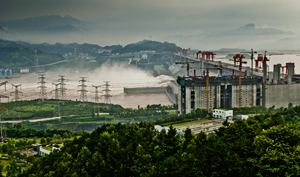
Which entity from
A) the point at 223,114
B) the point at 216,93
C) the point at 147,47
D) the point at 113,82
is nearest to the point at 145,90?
the point at 113,82

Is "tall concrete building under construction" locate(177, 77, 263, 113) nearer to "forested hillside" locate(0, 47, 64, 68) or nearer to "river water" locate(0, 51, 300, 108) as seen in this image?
"river water" locate(0, 51, 300, 108)

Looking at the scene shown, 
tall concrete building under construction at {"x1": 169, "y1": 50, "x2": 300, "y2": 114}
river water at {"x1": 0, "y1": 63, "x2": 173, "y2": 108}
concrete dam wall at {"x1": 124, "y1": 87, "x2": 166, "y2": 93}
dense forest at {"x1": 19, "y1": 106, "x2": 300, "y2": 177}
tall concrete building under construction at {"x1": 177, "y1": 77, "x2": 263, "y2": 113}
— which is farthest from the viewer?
concrete dam wall at {"x1": 124, "y1": 87, "x2": 166, "y2": 93}

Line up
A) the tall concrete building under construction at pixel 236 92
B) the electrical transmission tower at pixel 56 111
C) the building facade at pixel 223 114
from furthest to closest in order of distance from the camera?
the electrical transmission tower at pixel 56 111 → the tall concrete building under construction at pixel 236 92 → the building facade at pixel 223 114

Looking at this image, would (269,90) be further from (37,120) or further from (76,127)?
(37,120)

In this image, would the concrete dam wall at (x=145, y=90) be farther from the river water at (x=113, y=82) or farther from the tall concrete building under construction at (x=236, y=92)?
the tall concrete building under construction at (x=236, y=92)

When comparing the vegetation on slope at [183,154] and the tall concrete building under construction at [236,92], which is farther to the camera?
the tall concrete building under construction at [236,92]

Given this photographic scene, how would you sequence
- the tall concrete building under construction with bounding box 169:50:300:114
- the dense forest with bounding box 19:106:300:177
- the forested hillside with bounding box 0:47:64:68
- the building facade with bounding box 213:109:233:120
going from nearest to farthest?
the dense forest with bounding box 19:106:300:177, the building facade with bounding box 213:109:233:120, the tall concrete building under construction with bounding box 169:50:300:114, the forested hillside with bounding box 0:47:64:68

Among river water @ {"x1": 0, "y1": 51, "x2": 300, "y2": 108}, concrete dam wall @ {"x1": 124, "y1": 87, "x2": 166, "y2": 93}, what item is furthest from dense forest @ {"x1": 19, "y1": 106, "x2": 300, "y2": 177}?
concrete dam wall @ {"x1": 124, "y1": 87, "x2": 166, "y2": 93}

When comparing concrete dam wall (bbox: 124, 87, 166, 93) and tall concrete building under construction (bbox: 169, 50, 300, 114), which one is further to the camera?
concrete dam wall (bbox: 124, 87, 166, 93)

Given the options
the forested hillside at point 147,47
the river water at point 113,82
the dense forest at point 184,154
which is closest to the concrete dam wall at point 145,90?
the river water at point 113,82
